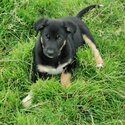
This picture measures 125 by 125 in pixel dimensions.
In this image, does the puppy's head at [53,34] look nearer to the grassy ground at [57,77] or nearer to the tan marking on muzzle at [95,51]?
the grassy ground at [57,77]

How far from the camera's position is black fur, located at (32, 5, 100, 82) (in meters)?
4.82

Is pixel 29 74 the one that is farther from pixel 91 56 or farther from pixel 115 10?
pixel 115 10

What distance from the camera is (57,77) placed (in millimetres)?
5352

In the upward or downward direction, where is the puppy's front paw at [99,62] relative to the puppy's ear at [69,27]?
downward

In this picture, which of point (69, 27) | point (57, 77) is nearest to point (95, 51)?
point (57, 77)

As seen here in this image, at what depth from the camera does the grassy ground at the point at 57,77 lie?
4.77 meters

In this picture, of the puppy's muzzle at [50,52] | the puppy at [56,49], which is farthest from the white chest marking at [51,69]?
the puppy's muzzle at [50,52]

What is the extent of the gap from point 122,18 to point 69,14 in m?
0.82

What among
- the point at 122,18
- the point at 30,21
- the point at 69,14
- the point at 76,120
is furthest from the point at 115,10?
the point at 76,120

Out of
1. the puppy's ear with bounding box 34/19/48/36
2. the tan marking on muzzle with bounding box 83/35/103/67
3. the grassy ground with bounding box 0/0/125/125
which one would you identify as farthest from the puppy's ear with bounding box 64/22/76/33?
the tan marking on muzzle with bounding box 83/35/103/67

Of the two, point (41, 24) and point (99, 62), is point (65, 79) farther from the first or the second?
point (41, 24)

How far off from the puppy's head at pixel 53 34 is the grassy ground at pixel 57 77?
40 cm

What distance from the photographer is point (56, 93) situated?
16.1ft

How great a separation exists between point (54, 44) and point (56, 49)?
6cm
